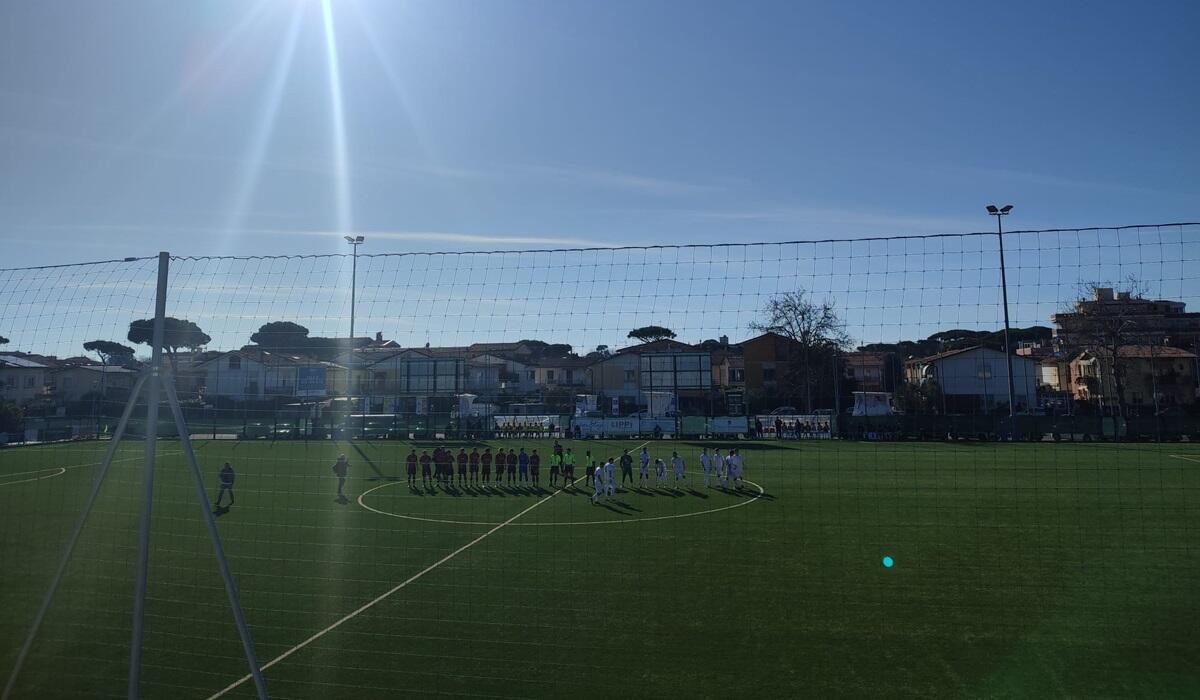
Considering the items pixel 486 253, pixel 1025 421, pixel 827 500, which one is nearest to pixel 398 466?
pixel 827 500

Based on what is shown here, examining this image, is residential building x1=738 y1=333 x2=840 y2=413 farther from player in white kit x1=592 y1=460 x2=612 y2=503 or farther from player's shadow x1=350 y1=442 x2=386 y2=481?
player's shadow x1=350 y1=442 x2=386 y2=481

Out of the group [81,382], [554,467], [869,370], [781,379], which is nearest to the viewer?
[81,382]

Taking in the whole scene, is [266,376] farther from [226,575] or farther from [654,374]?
[654,374]

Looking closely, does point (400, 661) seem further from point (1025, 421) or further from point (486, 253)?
point (1025, 421)

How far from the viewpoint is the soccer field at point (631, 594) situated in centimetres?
806

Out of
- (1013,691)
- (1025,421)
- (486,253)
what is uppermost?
(486,253)

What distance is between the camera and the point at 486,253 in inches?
328

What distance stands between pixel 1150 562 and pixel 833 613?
746cm

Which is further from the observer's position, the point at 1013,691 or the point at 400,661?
the point at 400,661

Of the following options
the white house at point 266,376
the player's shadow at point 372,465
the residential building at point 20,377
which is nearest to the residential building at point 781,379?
the player's shadow at point 372,465

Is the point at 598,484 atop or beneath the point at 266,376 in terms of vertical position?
beneath

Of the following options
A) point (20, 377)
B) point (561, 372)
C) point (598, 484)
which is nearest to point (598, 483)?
point (598, 484)

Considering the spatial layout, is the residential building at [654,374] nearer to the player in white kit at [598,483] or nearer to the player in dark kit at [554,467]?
the player in white kit at [598,483]

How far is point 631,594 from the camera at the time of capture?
11125 mm
